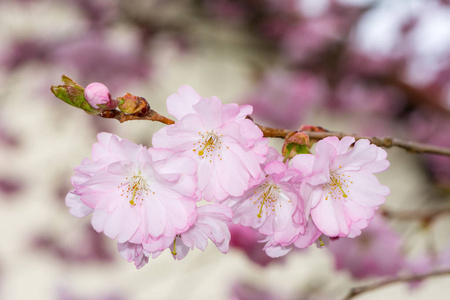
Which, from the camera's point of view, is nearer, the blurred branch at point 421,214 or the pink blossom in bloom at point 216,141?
the pink blossom in bloom at point 216,141

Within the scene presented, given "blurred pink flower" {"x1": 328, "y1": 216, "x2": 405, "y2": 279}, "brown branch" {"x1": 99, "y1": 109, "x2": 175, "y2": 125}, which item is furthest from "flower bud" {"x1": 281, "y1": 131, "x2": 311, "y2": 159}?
"blurred pink flower" {"x1": 328, "y1": 216, "x2": 405, "y2": 279}

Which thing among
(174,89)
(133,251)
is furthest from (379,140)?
(174,89)

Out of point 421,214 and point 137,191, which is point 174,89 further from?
point 137,191

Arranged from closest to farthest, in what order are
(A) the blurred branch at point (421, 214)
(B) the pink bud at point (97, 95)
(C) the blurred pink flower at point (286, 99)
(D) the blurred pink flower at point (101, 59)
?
1. (B) the pink bud at point (97, 95)
2. (A) the blurred branch at point (421, 214)
3. (D) the blurred pink flower at point (101, 59)
4. (C) the blurred pink flower at point (286, 99)

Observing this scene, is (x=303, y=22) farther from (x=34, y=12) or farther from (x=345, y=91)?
(x=34, y=12)

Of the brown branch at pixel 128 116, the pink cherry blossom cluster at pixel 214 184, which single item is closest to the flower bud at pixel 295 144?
the pink cherry blossom cluster at pixel 214 184

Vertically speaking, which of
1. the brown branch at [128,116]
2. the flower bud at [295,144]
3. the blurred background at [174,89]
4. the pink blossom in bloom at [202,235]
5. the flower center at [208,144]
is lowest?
the blurred background at [174,89]

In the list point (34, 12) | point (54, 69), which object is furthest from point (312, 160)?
point (34, 12)

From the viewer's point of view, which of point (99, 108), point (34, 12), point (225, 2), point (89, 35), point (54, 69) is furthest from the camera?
point (34, 12)

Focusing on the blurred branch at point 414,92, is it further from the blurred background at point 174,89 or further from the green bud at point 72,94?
the green bud at point 72,94
